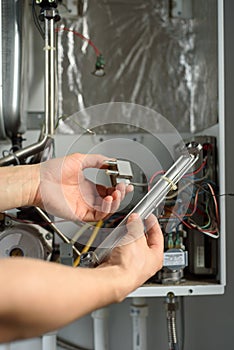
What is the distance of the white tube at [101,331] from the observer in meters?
1.32

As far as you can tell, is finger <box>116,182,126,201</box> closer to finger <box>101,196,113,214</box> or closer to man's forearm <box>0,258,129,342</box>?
finger <box>101,196,113,214</box>

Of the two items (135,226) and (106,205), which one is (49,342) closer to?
(106,205)

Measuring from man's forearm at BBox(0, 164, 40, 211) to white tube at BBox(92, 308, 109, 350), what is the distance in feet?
1.69

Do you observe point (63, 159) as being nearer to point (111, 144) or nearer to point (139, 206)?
point (111, 144)

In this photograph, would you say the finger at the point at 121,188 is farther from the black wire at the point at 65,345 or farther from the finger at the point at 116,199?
the black wire at the point at 65,345

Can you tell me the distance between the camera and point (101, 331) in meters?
1.33

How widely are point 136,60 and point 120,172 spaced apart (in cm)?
67

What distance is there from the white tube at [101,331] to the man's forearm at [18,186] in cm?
51

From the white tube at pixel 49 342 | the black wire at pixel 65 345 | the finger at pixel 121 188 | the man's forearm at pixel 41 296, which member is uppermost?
the finger at pixel 121 188

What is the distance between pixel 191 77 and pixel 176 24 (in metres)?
0.18

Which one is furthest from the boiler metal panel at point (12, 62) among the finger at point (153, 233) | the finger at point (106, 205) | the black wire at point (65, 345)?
the black wire at point (65, 345)

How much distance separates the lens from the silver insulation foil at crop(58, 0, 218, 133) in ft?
4.63

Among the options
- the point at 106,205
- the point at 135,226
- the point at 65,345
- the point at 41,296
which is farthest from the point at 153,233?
the point at 65,345

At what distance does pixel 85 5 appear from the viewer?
1.43 metres
